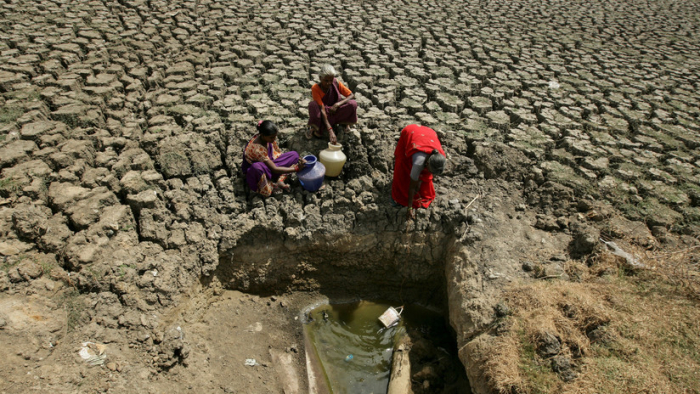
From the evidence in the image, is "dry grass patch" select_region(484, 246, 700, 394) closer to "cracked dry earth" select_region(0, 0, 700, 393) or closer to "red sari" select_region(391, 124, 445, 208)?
"cracked dry earth" select_region(0, 0, 700, 393)

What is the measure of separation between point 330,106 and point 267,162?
33.9 inches

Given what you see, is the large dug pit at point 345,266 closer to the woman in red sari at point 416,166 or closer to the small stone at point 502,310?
the woman in red sari at point 416,166

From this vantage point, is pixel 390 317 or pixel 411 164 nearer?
pixel 411 164

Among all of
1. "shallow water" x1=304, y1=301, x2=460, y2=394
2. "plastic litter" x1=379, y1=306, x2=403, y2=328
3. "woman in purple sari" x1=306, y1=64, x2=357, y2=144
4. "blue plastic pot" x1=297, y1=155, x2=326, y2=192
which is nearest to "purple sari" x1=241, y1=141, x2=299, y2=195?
"blue plastic pot" x1=297, y1=155, x2=326, y2=192

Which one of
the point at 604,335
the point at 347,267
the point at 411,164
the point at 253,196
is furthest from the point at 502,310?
the point at 253,196

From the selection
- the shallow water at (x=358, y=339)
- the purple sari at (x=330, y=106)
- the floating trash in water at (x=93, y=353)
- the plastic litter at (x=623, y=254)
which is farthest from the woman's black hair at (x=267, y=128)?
the plastic litter at (x=623, y=254)

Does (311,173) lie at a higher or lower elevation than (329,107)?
lower

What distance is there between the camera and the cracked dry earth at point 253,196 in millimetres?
3000

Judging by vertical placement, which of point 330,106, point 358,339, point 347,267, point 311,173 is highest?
point 330,106

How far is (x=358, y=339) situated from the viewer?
3.81 metres

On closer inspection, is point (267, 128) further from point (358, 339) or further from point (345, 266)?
point (358, 339)

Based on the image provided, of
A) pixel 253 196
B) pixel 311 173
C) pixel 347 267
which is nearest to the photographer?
pixel 311 173

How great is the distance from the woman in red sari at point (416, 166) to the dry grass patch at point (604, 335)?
3.47 feet

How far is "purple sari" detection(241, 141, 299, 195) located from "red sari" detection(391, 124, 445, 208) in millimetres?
936
